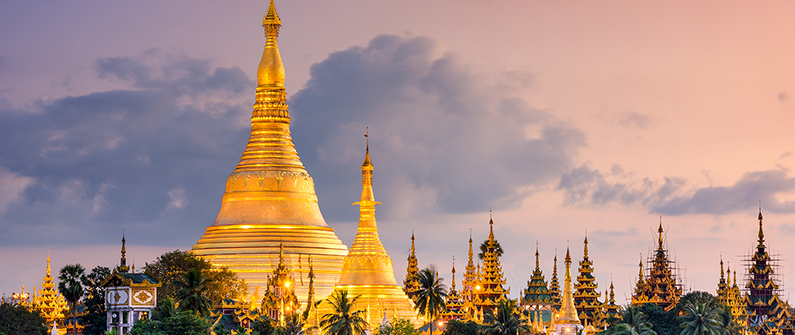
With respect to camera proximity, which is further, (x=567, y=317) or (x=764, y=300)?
(x=764, y=300)

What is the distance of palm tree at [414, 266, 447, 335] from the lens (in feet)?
360

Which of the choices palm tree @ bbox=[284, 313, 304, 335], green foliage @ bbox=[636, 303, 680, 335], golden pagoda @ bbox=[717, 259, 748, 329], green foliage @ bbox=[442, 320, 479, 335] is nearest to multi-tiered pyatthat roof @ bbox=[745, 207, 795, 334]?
golden pagoda @ bbox=[717, 259, 748, 329]

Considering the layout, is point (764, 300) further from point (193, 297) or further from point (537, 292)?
point (193, 297)

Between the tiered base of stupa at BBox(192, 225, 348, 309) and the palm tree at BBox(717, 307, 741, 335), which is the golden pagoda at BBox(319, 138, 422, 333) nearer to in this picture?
the tiered base of stupa at BBox(192, 225, 348, 309)

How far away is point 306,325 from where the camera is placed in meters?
87.2

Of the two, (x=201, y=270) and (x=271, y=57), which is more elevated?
(x=271, y=57)

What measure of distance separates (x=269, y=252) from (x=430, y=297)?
14.3 metres

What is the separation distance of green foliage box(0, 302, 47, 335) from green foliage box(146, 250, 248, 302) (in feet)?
30.7

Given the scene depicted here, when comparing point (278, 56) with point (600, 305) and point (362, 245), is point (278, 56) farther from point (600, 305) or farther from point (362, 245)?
point (600, 305)

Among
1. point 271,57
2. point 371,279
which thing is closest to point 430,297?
point 371,279

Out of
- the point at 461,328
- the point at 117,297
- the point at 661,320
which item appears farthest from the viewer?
the point at 661,320

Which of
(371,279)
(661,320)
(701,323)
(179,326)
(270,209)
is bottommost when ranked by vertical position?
(179,326)

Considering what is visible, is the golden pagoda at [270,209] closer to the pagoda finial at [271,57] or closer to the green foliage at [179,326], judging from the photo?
the pagoda finial at [271,57]

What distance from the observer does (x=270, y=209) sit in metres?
110
